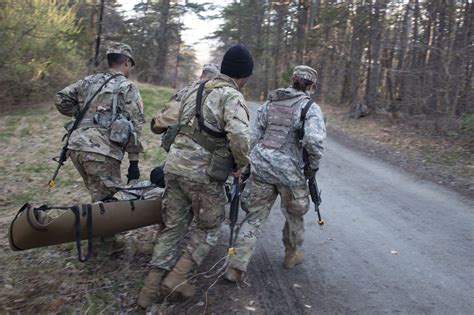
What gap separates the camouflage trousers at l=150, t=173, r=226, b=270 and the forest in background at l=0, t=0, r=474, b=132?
1007 cm

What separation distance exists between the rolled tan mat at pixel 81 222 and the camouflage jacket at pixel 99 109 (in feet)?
2.55

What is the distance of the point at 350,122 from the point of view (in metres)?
17.6

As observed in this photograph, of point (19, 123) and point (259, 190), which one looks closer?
point (259, 190)

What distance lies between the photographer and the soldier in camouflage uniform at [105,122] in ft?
14.8

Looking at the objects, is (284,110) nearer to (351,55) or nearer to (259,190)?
(259,190)

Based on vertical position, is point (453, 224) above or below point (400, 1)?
below

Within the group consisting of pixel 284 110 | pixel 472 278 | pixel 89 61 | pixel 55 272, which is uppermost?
pixel 89 61

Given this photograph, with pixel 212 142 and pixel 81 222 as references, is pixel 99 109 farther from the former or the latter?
pixel 212 142

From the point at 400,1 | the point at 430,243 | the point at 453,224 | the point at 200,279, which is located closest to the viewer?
the point at 200,279

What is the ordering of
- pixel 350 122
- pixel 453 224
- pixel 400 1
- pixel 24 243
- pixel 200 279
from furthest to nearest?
1. pixel 350 122
2. pixel 400 1
3. pixel 453 224
4. pixel 200 279
5. pixel 24 243

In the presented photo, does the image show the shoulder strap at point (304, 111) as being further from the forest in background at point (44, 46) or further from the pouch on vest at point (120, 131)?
the forest in background at point (44, 46)

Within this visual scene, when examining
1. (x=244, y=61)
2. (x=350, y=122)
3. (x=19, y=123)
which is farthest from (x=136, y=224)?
(x=350, y=122)

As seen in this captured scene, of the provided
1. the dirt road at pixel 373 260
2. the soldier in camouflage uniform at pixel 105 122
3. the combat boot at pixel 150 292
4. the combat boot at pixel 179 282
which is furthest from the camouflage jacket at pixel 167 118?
the dirt road at pixel 373 260

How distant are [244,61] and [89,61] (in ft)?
52.5
